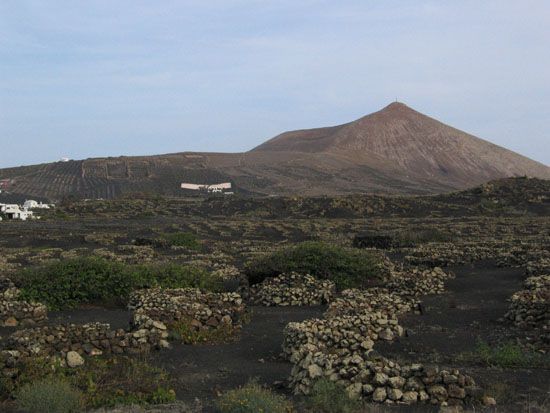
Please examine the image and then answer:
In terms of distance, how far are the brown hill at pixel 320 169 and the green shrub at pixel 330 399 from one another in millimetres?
104625

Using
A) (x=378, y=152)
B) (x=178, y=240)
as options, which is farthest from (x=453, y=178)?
(x=178, y=240)

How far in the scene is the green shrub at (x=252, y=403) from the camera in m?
6.77

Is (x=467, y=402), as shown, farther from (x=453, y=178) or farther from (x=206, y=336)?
(x=453, y=178)

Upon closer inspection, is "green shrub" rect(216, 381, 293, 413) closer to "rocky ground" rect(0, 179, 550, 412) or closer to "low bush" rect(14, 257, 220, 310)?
"rocky ground" rect(0, 179, 550, 412)

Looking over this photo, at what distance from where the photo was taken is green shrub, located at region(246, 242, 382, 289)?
17.7 metres

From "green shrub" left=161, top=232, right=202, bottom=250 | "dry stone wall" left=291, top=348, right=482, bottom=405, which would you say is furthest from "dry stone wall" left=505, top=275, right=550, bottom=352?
"green shrub" left=161, top=232, right=202, bottom=250

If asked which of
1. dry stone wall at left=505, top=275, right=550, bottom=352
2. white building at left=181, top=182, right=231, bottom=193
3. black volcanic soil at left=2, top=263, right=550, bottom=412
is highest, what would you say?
white building at left=181, top=182, right=231, bottom=193

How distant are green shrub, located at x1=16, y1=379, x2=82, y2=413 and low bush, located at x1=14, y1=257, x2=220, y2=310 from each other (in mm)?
8402

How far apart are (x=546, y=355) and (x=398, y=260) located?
15.1 meters

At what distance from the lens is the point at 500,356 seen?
9234mm

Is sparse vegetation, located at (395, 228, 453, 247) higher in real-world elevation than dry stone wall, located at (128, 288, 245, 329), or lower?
lower

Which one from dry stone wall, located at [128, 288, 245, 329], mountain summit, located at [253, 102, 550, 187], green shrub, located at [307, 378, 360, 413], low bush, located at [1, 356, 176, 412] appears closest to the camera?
green shrub, located at [307, 378, 360, 413]

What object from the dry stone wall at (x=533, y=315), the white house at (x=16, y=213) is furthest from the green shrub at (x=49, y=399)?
the white house at (x=16, y=213)

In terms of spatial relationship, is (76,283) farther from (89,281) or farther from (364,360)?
(364,360)
